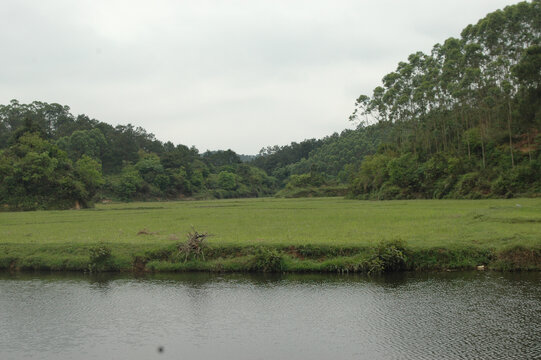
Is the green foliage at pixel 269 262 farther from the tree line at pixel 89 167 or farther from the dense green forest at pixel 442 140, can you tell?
the tree line at pixel 89 167

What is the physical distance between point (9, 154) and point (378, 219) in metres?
53.9

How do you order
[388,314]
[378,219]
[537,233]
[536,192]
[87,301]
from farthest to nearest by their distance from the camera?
[536,192] → [378,219] → [537,233] → [87,301] → [388,314]

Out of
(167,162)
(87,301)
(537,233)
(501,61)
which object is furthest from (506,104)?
(167,162)

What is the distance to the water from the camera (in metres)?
9.81

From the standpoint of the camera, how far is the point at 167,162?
105938 millimetres

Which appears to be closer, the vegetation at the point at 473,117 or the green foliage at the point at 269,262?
the green foliage at the point at 269,262

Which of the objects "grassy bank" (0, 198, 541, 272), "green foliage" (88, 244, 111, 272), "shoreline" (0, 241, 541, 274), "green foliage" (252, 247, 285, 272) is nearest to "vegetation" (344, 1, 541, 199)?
"grassy bank" (0, 198, 541, 272)

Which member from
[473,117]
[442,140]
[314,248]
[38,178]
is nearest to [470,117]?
[473,117]

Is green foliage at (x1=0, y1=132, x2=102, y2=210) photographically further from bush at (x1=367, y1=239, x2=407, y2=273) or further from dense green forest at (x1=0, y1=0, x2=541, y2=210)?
bush at (x1=367, y1=239, x2=407, y2=273)

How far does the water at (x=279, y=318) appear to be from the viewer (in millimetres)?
9812

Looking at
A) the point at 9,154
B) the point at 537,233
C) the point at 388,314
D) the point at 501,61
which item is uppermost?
the point at 501,61

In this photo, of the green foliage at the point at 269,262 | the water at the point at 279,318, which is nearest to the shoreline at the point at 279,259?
the green foliage at the point at 269,262

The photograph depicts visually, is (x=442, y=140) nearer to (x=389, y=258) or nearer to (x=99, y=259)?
(x=389, y=258)

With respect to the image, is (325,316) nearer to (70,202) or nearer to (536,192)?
(536,192)
